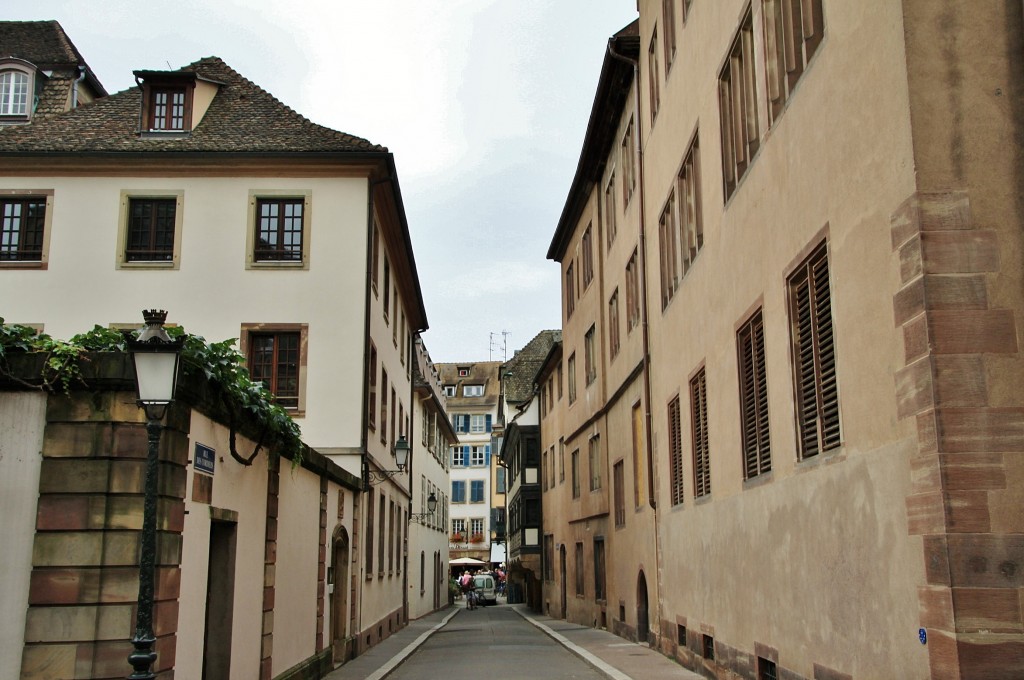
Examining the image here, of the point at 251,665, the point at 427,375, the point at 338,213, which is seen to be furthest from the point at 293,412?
the point at 427,375

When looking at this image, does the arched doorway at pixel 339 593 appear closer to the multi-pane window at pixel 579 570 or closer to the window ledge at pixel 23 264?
the window ledge at pixel 23 264

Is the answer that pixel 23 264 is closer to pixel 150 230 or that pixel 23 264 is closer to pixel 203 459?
pixel 150 230

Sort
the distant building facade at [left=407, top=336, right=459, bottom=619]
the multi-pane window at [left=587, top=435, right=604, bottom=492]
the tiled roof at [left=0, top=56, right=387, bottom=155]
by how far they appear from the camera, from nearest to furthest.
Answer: the tiled roof at [left=0, top=56, right=387, bottom=155]
the multi-pane window at [left=587, top=435, right=604, bottom=492]
the distant building facade at [left=407, top=336, right=459, bottom=619]

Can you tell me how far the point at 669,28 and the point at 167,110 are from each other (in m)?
12.3

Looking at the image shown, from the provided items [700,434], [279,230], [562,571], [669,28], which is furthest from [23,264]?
[562,571]

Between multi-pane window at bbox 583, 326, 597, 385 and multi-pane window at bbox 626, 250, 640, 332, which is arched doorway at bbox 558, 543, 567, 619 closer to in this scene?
multi-pane window at bbox 583, 326, 597, 385

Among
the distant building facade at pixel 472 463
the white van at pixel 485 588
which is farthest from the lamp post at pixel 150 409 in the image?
the distant building facade at pixel 472 463

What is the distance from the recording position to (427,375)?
44562 millimetres

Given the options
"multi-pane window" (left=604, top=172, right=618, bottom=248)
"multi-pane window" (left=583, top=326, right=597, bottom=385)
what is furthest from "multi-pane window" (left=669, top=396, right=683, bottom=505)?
"multi-pane window" (left=583, top=326, right=597, bottom=385)

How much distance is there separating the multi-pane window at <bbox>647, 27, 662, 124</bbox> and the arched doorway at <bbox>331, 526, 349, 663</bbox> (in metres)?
10.2

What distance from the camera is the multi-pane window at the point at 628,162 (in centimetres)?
2353

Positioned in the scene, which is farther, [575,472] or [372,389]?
[575,472]

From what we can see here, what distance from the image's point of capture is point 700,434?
54.5ft

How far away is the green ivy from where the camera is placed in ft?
27.0
